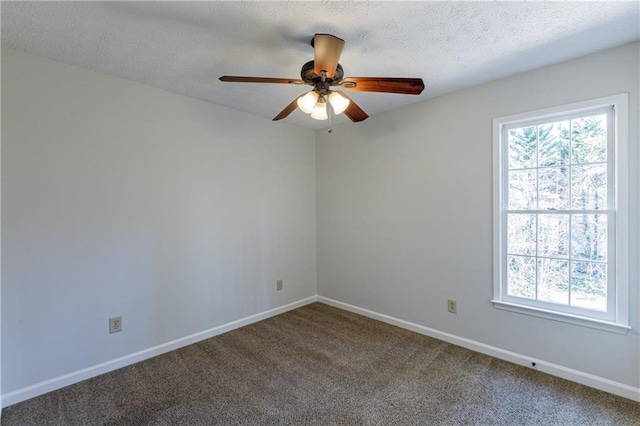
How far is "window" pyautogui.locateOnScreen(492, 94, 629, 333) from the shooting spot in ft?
6.66

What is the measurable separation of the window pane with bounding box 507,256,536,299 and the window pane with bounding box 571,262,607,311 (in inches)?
9.8

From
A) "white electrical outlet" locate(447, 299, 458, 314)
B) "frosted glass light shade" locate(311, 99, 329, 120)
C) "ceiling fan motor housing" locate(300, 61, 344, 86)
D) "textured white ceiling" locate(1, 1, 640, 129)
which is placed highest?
"textured white ceiling" locate(1, 1, 640, 129)

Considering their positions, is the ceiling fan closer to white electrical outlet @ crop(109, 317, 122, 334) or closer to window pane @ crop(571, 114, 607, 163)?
window pane @ crop(571, 114, 607, 163)

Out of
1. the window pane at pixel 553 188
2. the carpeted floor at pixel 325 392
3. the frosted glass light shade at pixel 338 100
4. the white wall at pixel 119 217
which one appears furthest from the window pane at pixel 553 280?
the white wall at pixel 119 217

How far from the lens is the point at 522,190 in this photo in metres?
2.45

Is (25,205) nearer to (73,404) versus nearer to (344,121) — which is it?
(73,404)

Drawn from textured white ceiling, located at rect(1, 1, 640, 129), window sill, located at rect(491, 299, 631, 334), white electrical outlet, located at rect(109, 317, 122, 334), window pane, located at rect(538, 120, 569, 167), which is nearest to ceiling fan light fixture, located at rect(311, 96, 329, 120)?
textured white ceiling, located at rect(1, 1, 640, 129)

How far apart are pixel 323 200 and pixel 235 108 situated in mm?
1550

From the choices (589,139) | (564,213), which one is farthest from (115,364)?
(589,139)

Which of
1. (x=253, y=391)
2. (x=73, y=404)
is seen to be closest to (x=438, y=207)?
(x=253, y=391)

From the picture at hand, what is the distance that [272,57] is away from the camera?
6.87 feet

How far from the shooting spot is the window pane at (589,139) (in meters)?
2.10

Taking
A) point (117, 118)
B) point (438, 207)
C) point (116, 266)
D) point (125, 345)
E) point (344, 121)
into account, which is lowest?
point (125, 345)

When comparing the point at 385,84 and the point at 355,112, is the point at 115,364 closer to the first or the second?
the point at 355,112
